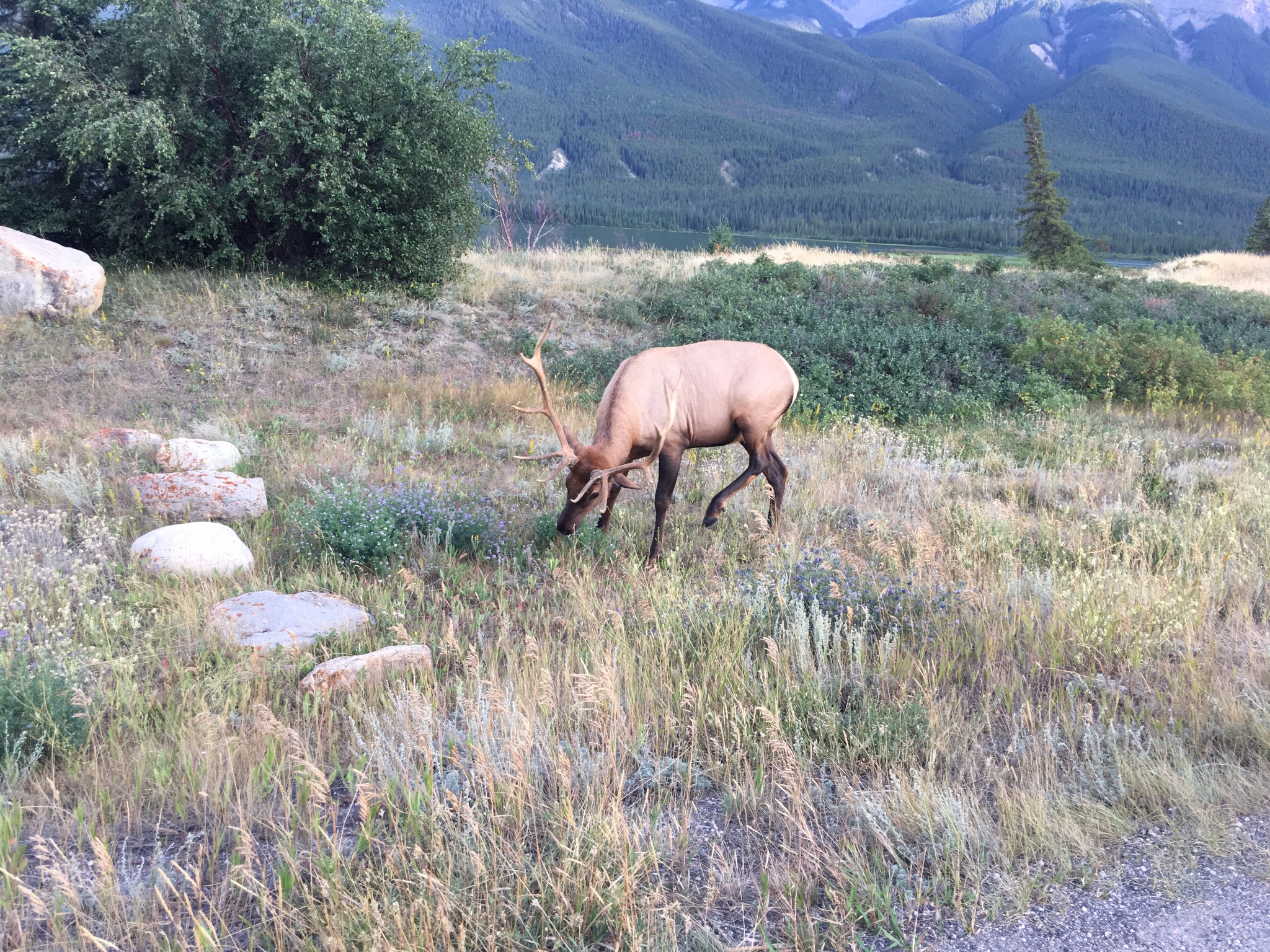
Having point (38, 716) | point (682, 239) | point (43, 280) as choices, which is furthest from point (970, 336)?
point (682, 239)

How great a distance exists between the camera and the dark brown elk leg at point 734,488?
702 cm

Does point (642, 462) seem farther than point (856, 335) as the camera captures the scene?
No

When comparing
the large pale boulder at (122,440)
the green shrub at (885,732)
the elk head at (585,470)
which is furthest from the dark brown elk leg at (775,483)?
the large pale boulder at (122,440)

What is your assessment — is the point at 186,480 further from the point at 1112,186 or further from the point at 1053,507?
the point at 1112,186

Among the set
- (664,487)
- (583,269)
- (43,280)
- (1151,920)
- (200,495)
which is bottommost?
(200,495)

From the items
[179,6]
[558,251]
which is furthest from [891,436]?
[558,251]

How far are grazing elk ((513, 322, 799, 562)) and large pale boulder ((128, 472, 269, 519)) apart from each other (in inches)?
116

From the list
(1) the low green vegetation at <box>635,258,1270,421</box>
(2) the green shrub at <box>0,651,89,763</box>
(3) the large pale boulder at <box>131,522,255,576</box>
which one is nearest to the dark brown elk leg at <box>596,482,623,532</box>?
(3) the large pale boulder at <box>131,522,255,576</box>

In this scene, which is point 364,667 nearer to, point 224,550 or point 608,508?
point 224,550

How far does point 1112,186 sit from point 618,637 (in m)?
190

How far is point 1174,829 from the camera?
3.20 m

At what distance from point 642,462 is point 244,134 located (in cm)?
1376

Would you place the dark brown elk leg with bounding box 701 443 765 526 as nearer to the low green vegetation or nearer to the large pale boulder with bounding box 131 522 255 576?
the large pale boulder with bounding box 131 522 255 576

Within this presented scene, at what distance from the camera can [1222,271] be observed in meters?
36.3
